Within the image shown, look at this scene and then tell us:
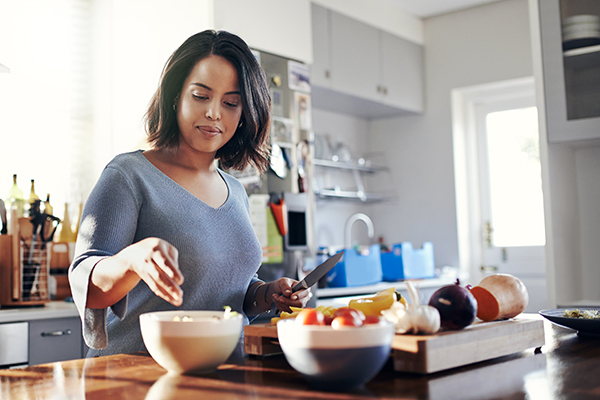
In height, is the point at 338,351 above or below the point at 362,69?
below

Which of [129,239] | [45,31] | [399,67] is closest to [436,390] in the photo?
[129,239]

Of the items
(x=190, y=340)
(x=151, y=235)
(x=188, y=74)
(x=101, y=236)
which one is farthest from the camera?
(x=188, y=74)

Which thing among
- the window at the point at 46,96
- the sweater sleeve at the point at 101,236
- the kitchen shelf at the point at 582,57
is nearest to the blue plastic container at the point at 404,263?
the kitchen shelf at the point at 582,57

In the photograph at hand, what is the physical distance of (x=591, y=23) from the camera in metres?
2.66

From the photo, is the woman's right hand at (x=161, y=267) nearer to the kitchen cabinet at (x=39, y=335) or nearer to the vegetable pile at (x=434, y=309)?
the vegetable pile at (x=434, y=309)

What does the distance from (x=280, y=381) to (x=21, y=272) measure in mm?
1897

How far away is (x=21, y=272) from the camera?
2432 mm

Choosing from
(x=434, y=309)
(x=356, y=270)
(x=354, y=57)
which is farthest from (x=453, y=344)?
(x=354, y=57)

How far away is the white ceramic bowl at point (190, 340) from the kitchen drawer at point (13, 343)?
4.84 feet

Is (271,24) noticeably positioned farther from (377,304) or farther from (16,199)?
(377,304)

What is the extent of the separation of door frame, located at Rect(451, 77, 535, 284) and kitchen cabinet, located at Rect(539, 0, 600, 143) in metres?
1.56

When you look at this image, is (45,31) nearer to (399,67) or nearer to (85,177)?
(85,177)

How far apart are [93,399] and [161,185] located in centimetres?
60

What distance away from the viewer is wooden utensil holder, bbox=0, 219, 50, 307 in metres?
2.40
